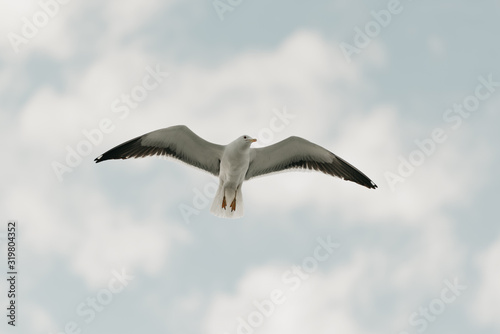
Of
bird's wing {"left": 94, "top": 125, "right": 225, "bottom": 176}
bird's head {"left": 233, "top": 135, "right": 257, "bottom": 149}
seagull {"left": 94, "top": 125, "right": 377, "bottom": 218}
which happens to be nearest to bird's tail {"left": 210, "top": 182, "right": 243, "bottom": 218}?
seagull {"left": 94, "top": 125, "right": 377, "bottom": 218}

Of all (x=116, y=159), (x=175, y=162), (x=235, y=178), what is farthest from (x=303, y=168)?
(x=116, y=159)

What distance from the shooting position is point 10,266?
11844 millimetres

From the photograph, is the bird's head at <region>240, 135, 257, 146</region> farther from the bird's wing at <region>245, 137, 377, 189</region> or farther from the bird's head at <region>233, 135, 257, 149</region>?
the bird's wing at <region>245, 137, 377, 189</region>

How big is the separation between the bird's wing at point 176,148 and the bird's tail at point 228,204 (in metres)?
0.39

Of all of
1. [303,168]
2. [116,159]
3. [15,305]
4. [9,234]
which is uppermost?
[303,168]

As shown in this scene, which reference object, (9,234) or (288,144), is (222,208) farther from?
(9,234)

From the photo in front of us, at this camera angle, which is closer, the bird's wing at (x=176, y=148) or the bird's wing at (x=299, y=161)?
the bird's wing at (x=176, y=148)

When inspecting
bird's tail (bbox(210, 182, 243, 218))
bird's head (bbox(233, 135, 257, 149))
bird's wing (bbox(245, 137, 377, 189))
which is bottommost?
bird's tail (bbox(210, 182, 243, 218))

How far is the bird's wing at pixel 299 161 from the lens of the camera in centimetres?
1173

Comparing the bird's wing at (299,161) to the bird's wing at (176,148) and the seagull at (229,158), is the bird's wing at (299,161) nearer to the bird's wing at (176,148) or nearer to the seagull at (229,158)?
the seagull at (229,158)

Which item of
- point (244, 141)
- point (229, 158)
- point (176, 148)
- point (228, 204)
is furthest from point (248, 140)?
point (176, 148)

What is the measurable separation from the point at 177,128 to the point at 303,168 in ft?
7.81

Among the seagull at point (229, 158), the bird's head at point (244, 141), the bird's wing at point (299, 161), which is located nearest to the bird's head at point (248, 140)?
the bird's head at point (244, 141)

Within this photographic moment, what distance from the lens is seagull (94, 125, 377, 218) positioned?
1153 cm
